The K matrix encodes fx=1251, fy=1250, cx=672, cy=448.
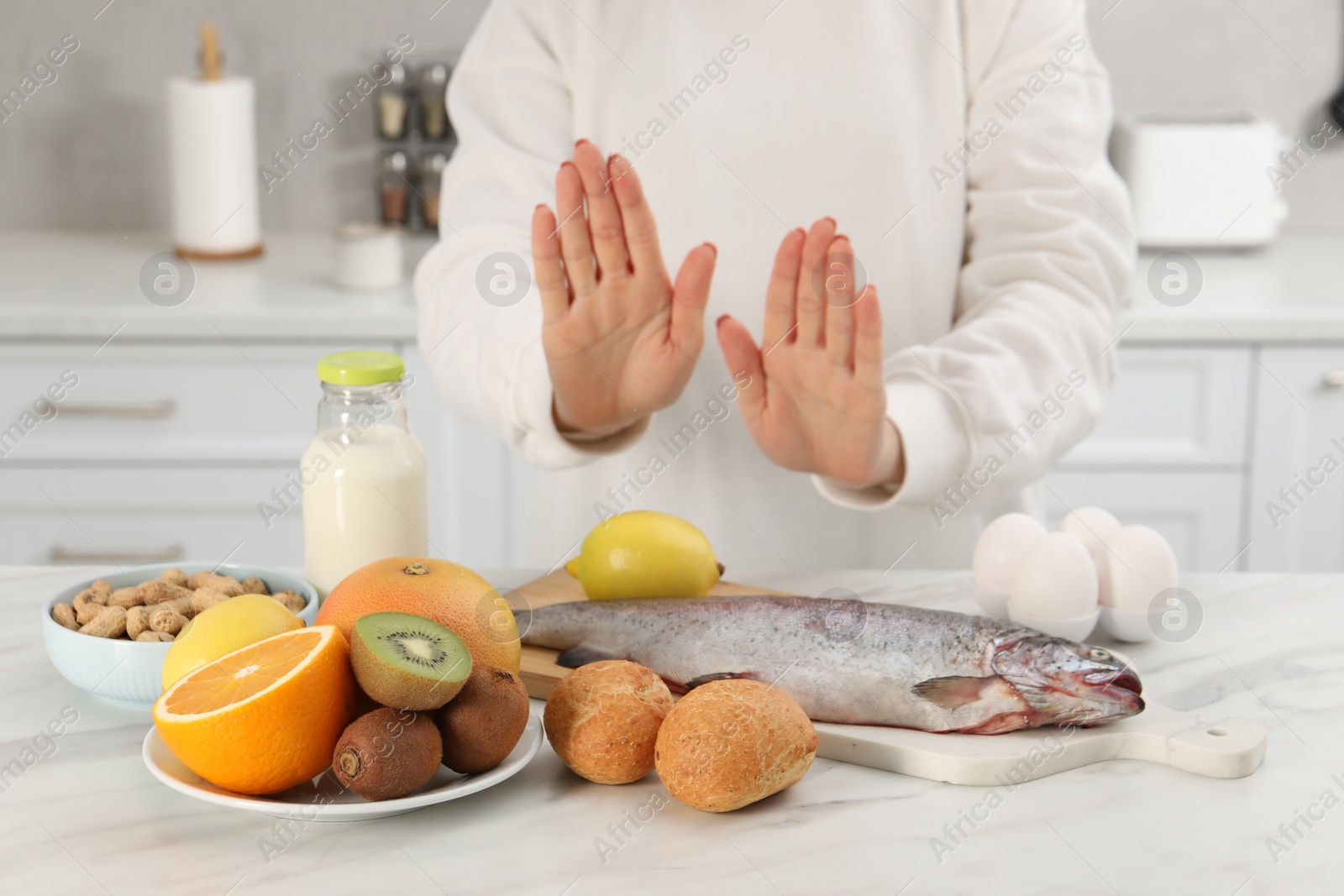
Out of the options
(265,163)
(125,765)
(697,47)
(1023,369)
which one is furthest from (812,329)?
(265,163)

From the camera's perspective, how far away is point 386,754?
58 centimetres

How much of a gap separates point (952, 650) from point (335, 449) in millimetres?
409

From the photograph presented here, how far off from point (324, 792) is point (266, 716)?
0.06 meters

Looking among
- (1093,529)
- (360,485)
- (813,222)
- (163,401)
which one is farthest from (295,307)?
(1093,529)

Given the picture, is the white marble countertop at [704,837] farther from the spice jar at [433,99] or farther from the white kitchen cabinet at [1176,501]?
the spice jar at [433,99]

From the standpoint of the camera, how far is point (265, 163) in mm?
2275

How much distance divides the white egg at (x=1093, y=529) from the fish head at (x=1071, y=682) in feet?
0.51

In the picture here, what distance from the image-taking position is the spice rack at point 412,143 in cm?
217

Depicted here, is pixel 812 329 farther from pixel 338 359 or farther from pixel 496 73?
pixel 496 73

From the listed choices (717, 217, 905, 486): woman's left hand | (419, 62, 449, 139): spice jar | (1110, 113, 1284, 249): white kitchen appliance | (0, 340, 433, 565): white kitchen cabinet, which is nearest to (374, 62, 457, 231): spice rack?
(419, 62, 449, 139): spice jar

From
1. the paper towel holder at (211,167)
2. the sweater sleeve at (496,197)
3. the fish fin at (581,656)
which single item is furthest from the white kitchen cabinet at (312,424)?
the fish fin at (581,656)

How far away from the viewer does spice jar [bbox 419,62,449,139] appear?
2.15m

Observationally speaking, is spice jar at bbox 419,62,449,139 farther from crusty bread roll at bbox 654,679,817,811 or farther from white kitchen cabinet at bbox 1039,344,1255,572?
crusty bread roll at bbox 654,679,817,811

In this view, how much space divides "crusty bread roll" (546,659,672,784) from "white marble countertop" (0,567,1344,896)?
0.02m
